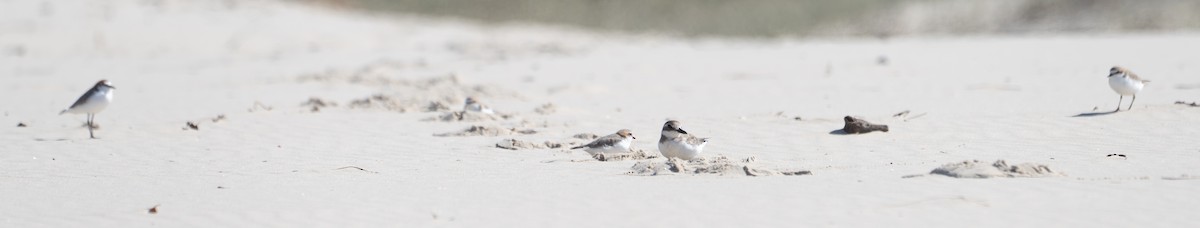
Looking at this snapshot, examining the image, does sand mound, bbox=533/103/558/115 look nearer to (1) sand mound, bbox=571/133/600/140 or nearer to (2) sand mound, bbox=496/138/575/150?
(1) sand mound, bbox=571/133/600/140

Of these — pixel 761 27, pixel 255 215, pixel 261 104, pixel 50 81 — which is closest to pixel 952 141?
pixel 255 215

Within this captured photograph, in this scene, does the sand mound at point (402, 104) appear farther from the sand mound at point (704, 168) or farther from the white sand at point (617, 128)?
the sand mound at point (704, 168)

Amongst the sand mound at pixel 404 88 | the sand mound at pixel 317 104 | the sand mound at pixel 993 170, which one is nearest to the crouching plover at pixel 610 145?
the sand mound at pixel 993 170

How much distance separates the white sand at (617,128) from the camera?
647 centimetres

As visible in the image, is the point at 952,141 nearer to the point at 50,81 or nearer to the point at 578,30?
the point at 50,81

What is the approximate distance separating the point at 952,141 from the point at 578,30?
27172 mm

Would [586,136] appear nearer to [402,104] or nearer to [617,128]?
[617,128]

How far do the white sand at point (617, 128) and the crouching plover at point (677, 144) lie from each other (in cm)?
31

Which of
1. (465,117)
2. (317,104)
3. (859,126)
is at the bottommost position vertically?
(317,104)

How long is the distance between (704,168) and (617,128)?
10.4 ft

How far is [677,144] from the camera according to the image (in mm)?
7906

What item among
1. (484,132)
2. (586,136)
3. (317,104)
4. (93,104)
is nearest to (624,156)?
(586,136)

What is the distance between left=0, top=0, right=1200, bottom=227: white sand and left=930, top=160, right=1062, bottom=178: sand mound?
137mm

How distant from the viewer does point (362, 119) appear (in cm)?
1151
